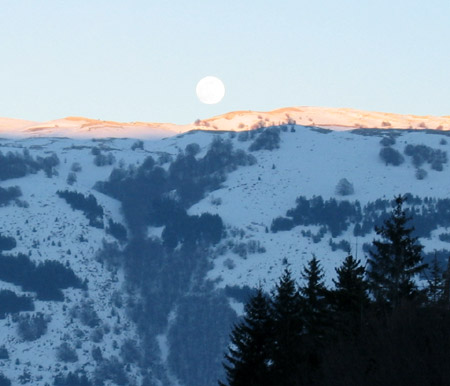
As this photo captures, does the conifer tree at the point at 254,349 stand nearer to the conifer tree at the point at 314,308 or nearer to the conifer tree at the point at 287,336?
the conifer tree at the point at 287,336

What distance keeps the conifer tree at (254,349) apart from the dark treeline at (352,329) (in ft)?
0.18

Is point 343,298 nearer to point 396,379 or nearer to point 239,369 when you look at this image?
point 239,369

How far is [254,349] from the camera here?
232 feet

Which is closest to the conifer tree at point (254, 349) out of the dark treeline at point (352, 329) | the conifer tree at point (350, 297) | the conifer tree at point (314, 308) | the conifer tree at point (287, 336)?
the dark treeline at point (352, 329)

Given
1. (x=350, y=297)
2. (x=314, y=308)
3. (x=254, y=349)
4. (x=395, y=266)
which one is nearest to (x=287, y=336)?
(x=254, y=349)

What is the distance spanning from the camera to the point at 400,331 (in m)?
57.6

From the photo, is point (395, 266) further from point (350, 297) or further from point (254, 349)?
point (254, 349)

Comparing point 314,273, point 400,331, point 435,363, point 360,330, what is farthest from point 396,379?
point 314,273

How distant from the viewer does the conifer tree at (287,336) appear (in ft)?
221

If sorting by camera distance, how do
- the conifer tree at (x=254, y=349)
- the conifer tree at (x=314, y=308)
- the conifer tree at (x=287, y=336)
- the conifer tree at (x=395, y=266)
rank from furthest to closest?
the conifer tree at (x=314, y=308)
the conifer tree at (x=395, y=266)
the conifer tree at (x=254, y=349)
the conifer tree at (x=287, y=336)

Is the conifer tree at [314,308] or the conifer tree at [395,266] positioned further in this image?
the conifer tree at [314,308]

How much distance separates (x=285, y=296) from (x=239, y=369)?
17.7 feet

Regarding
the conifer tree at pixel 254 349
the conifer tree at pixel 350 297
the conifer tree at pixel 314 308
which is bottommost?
the conifer tree at pixel 254 349

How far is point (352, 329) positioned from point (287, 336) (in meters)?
5.22
